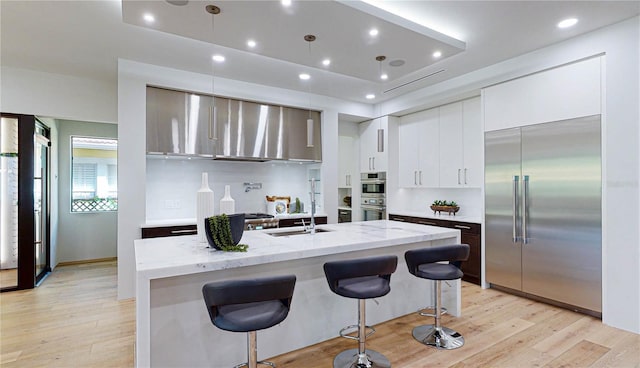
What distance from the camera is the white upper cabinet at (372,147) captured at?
5819mm

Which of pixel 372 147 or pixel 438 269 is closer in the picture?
pixel 438 269

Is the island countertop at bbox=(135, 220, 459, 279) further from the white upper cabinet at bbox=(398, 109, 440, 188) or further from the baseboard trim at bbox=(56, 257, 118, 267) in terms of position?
the baseboard trim at bbox=(56, 257, 118, 267)

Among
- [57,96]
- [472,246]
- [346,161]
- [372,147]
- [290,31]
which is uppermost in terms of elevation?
[290,31]

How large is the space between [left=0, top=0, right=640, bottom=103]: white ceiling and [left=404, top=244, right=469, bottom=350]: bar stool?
6.19ft

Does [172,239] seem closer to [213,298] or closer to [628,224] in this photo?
[213,298]

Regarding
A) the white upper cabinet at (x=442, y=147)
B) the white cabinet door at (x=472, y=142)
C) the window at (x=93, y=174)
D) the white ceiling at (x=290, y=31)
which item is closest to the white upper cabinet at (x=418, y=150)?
the white upper cabinet at (x=442, y=147)

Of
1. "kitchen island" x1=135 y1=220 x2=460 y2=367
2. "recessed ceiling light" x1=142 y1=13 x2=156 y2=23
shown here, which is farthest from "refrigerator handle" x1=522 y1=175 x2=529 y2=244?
"recessed ceiling light" x1=142 y1=13 x2=156 y2=23

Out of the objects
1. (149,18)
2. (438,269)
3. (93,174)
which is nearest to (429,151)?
(438,269)

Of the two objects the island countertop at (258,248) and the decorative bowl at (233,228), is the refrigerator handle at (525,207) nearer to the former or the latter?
the island countertop at (258,248)

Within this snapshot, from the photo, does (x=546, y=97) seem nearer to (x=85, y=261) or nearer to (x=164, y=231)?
(x=164, y=231)

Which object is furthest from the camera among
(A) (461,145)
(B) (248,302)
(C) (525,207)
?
(A) (461,145)

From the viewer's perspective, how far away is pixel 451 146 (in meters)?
5.02

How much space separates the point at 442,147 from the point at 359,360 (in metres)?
3.79

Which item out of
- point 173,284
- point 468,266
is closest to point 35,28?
point 173,284
